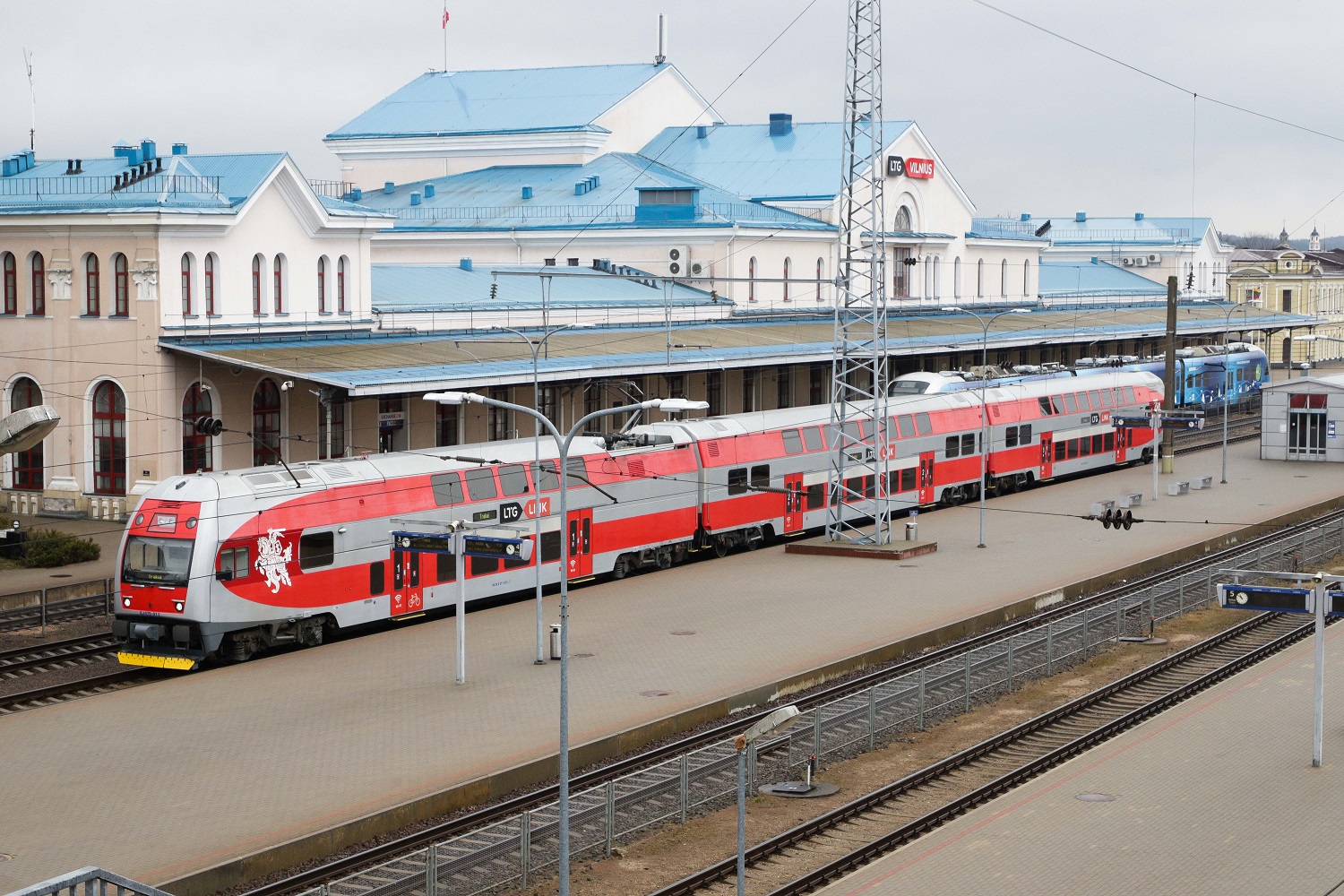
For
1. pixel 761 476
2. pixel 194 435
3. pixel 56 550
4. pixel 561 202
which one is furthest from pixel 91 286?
pixel 561 202

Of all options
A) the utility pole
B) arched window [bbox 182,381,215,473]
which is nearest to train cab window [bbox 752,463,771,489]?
arched window [bbox 182,381,215,473]

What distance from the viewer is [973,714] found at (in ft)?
95.5

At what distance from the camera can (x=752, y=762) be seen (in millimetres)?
23969

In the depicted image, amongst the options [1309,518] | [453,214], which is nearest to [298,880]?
[1309,518]

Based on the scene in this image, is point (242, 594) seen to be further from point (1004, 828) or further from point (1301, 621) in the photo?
point (1301, 621)

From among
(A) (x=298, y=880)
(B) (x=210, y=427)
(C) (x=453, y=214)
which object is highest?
(C) (x=453, y=214)

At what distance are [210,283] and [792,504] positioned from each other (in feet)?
57.8

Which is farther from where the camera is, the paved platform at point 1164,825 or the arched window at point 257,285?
the arched window at point 257,285

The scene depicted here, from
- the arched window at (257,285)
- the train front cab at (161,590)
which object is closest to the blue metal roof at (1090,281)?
the arched window at (257,285)

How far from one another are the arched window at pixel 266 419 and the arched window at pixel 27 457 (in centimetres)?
638

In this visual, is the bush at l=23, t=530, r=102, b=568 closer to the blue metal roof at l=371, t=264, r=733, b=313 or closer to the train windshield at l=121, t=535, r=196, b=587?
the train windshield at l=121, t=535, r=196, b=587

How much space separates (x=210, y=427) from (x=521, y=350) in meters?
10.8

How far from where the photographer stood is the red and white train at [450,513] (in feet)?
101

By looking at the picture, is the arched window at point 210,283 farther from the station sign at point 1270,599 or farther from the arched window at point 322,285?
the station sign at point 1270,599
